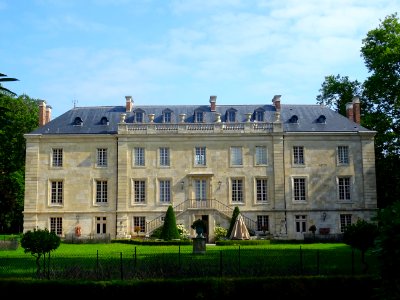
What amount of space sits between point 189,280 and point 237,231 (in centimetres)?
2014

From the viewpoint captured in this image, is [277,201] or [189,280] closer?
[189,280]

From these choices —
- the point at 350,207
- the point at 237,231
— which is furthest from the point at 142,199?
the point at 350,207

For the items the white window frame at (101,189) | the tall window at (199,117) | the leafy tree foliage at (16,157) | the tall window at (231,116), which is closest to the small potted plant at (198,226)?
the white window frame at (101,189)

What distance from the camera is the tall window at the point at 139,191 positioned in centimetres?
3888

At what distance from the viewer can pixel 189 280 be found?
1430 cm

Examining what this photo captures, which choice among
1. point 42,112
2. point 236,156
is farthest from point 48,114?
point 236,156

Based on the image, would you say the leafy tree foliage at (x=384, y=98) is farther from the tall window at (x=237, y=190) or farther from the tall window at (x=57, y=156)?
the tall window at (x=57, y=156)

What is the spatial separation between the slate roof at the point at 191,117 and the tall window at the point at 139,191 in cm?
439

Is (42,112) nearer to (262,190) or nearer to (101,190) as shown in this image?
(101,190)

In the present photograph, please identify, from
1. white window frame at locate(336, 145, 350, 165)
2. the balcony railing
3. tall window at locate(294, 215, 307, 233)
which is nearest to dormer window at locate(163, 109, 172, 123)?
the balcony railing

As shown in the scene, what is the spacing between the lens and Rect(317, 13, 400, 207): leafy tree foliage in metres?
39.0

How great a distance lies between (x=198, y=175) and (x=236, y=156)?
3181 millimetres

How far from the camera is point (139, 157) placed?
1544 inches

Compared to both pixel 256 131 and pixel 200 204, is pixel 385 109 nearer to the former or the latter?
pixel 256 131
